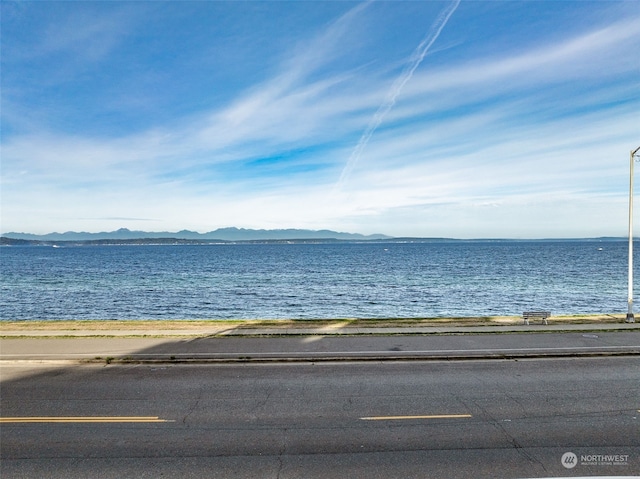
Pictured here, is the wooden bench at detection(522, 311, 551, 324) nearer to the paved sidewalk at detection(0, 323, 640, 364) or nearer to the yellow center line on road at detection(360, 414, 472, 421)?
the paved sidewalk at detection(0, 323, 640, 364)

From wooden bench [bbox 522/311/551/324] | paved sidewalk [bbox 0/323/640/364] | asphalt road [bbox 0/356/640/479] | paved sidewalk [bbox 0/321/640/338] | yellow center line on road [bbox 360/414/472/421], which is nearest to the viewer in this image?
asphalt road [bbox 0/356/640/479]

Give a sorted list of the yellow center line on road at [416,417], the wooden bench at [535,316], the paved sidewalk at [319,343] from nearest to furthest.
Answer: the yellow center line on road at [416,417], the paved sidewalk at [319,343], the wooden bench at [535,316]

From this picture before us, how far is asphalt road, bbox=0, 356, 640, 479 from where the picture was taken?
711cm

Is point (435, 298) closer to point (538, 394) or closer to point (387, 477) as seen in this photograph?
point (538, 394)

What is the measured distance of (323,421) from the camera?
8953 mm

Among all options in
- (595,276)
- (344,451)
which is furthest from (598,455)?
(595,276)

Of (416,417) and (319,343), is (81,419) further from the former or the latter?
(319,343)

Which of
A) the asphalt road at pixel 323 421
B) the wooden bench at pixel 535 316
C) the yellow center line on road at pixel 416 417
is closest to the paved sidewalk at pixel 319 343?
the wooden bench at pixel 535 316

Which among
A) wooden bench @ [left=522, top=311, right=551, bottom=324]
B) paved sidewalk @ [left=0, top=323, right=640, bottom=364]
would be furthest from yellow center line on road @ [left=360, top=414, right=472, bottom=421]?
wooden bench @ [left=522, top=311, right=551, bottom=324]

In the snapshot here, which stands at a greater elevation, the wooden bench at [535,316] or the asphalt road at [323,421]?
the wooden bench at [535,316]

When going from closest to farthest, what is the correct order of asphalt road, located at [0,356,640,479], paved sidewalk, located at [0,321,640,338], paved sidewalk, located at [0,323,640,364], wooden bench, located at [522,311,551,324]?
1. asphalt road, located at [0,356,640,479]
2. paved sidewalk, located at [0,323,640,364]
3. paved sidewalk, located at [0,321,640,338]
4. wooden bench, located at [522,311,551,324]

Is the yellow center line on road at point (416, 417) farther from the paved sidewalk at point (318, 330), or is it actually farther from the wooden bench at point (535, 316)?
the wooden bench at point (535, 316)

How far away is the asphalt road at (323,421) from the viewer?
23.3 feet

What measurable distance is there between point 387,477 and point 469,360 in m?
8.19
